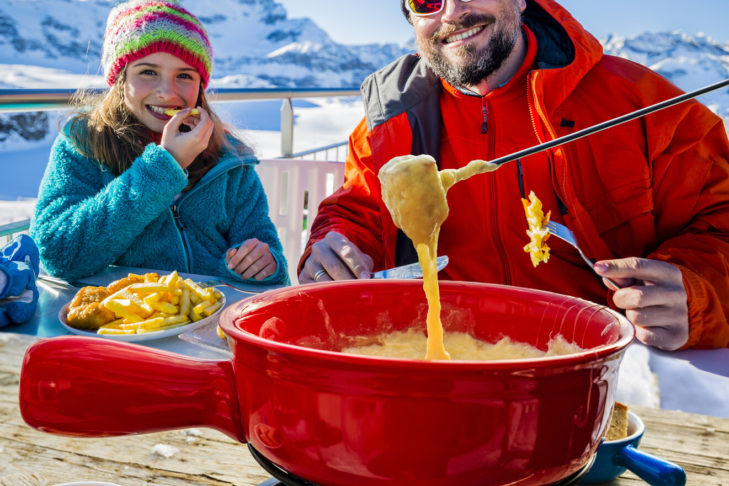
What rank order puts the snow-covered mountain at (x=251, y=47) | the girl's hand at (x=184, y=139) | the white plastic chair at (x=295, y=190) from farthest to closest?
the snow-covered mountain at (x=251, y=47) → the white plastic chair at (x=295, y=190) → the girl's hand at (x=184, y=139)

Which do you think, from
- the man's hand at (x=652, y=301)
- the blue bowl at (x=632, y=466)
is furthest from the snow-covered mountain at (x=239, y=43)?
the blue bowl at (x=632, y=466)

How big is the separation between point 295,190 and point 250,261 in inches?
27.5

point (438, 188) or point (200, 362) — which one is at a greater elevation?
point (438, 188)

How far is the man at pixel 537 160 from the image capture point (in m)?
1.39

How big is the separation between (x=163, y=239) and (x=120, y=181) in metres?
0.26

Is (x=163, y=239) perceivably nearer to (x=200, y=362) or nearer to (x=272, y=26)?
(x=200, y=362)

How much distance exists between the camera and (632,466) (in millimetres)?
456

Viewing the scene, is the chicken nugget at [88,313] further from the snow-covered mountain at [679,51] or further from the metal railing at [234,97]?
the snow-covered mountain at [679,51]

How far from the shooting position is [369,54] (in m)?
32.9

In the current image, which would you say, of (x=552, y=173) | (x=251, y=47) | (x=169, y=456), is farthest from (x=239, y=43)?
(x=169, y=456)

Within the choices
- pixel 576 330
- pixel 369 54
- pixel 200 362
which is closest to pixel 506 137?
pixel 576 330

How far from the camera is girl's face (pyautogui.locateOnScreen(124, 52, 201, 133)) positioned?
201 centimetres

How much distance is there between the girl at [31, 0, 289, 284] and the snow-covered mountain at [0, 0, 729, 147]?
11.7 m

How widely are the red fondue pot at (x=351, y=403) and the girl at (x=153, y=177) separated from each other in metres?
1.32
